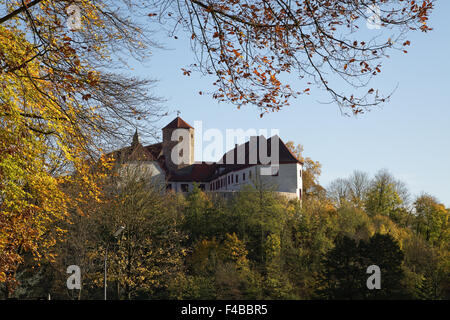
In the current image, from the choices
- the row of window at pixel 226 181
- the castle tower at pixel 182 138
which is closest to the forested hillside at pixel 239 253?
the row of window at pixel 226 181

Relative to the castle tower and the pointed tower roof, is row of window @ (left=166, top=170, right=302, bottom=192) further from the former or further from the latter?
the pointed tower roof

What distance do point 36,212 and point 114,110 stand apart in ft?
28.7

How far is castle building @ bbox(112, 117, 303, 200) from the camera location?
5950 cm

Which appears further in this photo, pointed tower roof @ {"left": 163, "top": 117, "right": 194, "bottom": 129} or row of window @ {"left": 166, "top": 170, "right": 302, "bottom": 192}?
pointed tower roof @ {"left": 163, "top": 117, "right": 194, "bottom": 129}

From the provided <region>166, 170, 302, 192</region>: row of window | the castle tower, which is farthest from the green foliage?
the castle tower

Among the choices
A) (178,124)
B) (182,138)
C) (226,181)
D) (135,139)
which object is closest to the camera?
(135,139)

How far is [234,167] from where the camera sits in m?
68.6

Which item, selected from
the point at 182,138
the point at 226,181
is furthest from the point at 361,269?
the point at 182,138

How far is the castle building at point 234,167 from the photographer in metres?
59.5

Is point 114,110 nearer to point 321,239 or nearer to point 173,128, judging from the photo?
point 321,239

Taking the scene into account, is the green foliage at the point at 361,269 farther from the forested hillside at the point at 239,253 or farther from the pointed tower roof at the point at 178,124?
the pointed tower roof at the point at 178,124

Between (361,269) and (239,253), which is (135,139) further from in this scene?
(361,269)

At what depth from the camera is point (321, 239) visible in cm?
4738
